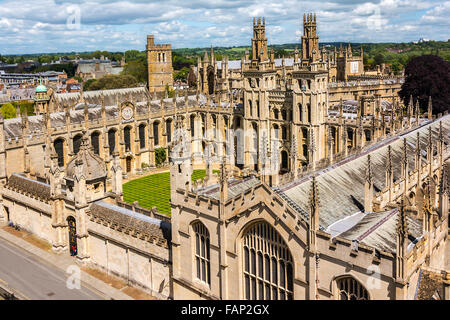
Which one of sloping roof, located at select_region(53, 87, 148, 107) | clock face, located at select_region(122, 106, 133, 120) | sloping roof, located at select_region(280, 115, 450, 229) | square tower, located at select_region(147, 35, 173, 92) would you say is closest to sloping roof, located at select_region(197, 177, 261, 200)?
sloping roof, located at select_region(280, 115, 450, 229)

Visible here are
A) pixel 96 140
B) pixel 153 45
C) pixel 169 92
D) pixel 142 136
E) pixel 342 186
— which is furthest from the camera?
pixel 169 92

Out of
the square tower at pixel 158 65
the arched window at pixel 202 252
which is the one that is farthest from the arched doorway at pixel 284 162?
the square tower at pixel 158 65

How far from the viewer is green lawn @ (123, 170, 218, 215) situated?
38.8m

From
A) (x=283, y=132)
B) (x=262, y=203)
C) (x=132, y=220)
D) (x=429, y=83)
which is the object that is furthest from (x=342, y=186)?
(x=429, y=83)

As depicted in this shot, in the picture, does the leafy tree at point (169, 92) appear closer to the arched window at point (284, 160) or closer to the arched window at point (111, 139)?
the arched window at point (111, 139)

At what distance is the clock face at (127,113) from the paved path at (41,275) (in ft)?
68.1

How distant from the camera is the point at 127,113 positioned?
49500 millimetres

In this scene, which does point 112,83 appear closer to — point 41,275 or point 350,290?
point 41,275

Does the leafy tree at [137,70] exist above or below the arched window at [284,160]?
above

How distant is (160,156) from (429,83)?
37481mm

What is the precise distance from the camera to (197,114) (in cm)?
5741

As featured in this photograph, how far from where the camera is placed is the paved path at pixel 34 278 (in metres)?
24.2

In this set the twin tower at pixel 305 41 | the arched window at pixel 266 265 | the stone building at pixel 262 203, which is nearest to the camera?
the stone building at pixel 262 203
